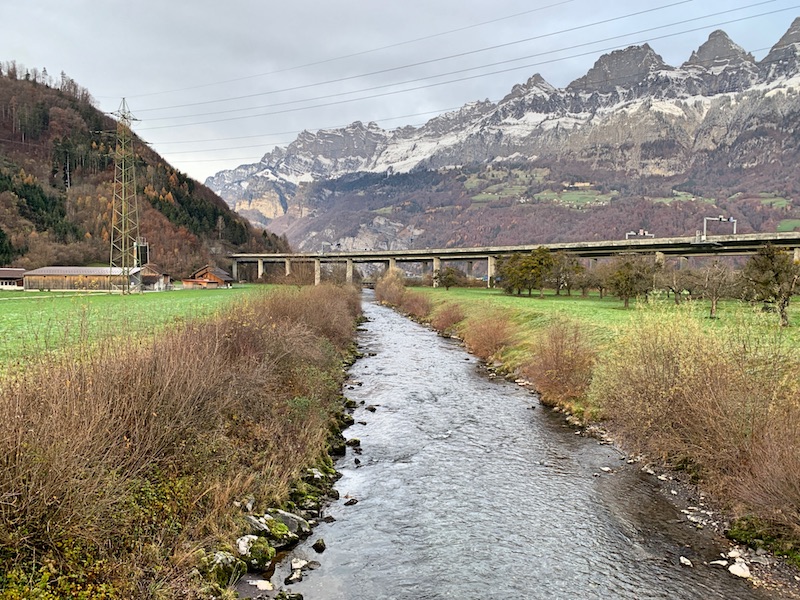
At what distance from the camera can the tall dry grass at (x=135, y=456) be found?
721 cm

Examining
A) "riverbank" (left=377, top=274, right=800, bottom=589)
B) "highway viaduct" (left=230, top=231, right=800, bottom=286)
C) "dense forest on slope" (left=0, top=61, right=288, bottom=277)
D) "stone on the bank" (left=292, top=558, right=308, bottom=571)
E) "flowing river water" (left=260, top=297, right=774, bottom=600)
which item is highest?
"dense forest on slope" (left=0, top=61, right=288, bottom=277)

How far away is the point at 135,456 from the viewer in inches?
381

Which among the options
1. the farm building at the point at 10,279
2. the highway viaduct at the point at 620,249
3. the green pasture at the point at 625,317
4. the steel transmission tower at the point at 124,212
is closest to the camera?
the green pasture at the point at 625,317

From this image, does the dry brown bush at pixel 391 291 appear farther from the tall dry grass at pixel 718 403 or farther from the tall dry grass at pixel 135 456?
the tall dry grass at pixel 135 456

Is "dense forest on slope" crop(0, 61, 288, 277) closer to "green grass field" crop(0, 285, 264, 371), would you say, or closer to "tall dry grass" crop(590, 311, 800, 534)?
"green grass field" crop(0, 285, 264, 371)

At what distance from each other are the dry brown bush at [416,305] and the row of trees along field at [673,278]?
16.6 meters

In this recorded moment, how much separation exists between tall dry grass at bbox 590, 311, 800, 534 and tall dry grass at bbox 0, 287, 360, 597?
10429 mm

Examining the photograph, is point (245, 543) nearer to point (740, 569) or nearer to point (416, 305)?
point (740, 569)

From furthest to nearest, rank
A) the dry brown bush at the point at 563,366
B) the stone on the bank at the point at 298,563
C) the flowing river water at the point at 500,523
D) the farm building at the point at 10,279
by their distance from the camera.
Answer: the farm building at the point at 10,279 → the dry brown bush at the point at 563,366 → the stone on the bank at the point at 298,563 → the flowing river water at the point at 500,523

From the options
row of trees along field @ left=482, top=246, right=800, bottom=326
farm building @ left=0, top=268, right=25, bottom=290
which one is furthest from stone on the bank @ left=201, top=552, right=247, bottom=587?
farm building @ left=0, top=268, right=25, bottom=290

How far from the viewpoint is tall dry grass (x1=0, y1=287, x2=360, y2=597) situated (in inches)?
284

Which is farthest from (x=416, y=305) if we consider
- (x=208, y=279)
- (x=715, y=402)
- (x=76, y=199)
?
(x=76, y=199)

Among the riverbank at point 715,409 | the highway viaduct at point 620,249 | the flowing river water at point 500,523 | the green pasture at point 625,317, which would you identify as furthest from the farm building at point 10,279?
the riverbank at point 715,409

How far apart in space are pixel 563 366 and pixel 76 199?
167117 mm
